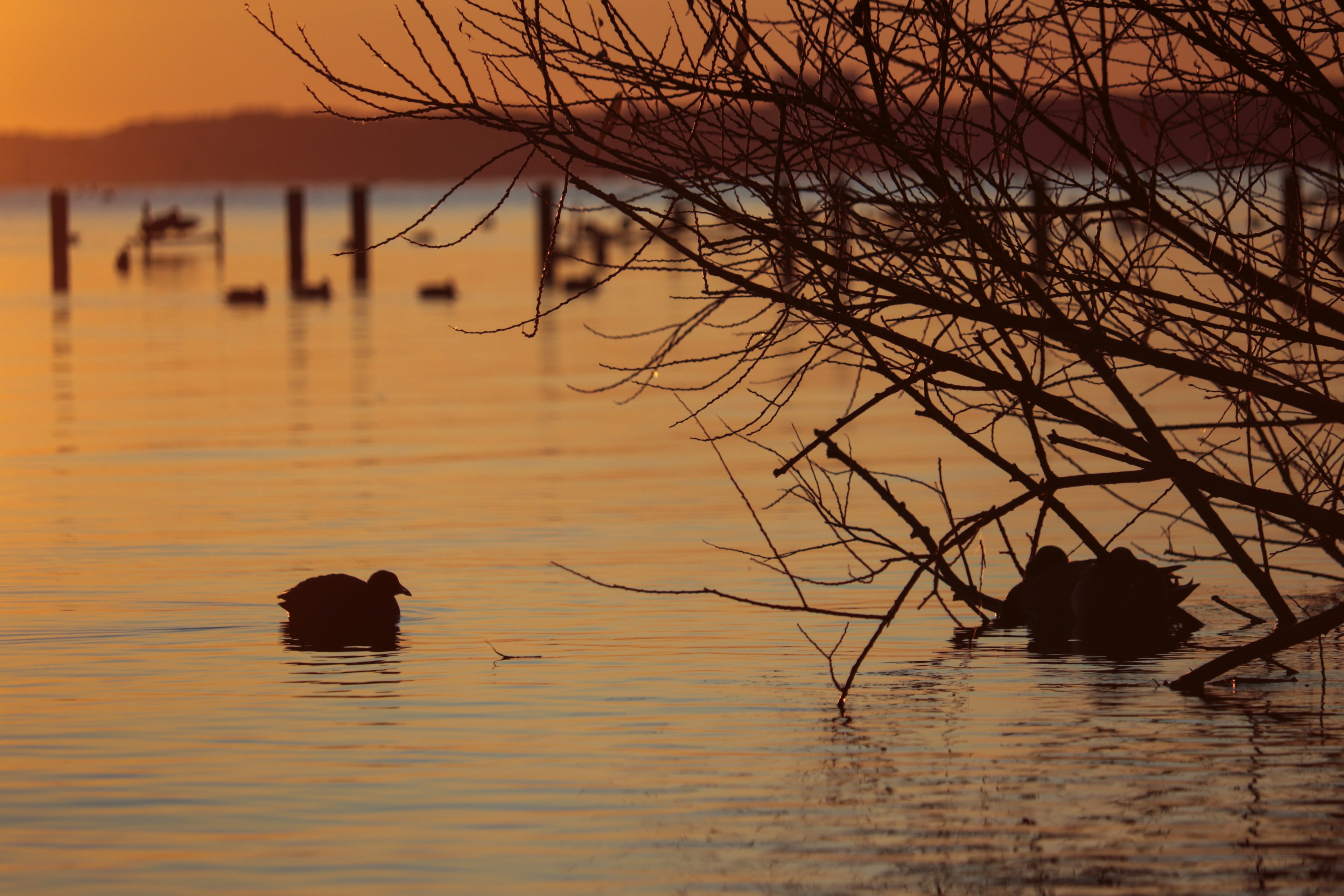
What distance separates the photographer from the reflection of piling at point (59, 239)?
165 feet

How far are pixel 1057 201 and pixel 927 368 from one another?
79 centimetres

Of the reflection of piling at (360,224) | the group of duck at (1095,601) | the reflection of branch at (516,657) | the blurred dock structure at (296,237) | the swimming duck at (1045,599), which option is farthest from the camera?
the blurred dock structure at (296,237)

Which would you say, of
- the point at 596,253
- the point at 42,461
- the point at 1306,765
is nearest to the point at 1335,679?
the point at 1306,765

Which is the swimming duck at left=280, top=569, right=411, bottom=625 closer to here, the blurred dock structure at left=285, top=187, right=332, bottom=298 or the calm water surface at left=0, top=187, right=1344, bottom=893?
the calm water surface at left=0, top=187, right=1344, bottom=893

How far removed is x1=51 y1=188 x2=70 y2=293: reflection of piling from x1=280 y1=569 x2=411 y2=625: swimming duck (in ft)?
127

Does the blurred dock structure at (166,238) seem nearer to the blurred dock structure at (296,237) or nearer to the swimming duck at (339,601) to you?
the blurred dock structure at (296,237)

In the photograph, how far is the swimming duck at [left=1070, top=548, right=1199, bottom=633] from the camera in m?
11.5

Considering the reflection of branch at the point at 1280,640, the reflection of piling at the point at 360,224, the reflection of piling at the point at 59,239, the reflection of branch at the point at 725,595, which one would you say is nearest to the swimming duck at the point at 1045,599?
the reflection of branch at the point at 725,595

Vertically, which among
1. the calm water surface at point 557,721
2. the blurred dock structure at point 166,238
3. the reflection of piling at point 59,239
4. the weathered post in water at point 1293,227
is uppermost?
the blurred dock structure at point 166,238

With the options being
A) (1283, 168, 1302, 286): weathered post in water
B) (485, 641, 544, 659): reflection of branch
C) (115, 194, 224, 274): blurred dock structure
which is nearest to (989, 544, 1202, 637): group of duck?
(485, 641, 544, 659): reflection of branch

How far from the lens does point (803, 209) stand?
25.3 feet

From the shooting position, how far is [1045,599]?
1199 centimetres

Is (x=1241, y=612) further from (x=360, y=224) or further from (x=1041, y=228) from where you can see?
(x=360, y=224)

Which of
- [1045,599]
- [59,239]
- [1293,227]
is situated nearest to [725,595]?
[1293,227]
